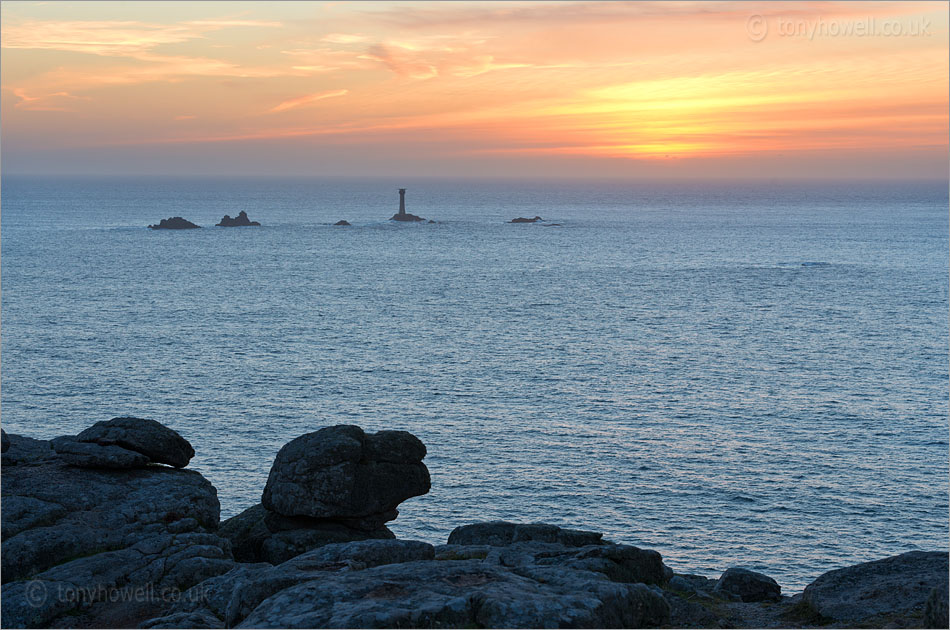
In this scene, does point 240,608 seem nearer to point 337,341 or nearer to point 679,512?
point 679,512

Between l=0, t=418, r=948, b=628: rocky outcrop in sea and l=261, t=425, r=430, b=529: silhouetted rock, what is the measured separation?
0.06 m

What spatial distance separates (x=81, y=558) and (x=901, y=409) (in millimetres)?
77330

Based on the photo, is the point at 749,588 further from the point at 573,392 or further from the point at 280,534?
the point at 573,392

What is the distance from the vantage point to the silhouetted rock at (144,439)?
32.1 meters

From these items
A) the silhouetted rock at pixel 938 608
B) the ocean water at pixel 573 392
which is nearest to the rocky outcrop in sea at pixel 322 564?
the silhouetted rock at pixel 938 608

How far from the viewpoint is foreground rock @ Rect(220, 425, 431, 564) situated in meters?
32.3

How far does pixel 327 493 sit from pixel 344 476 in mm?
897

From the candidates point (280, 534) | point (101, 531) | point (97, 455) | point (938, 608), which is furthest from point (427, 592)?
point (97, 455)

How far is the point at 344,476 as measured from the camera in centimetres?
3262

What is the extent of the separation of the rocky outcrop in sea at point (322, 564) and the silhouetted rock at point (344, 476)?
0.06 metres

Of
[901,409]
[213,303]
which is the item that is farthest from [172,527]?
[213,303]

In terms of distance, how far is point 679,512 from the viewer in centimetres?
5994

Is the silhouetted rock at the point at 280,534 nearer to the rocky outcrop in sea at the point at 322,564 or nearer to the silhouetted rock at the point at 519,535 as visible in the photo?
the rocky outcrop in sea at the point at 322,564

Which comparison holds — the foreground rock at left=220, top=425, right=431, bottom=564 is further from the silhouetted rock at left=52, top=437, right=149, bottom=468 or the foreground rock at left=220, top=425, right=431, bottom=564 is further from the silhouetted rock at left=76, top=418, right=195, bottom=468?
the silhouetted rock at left=52, top=437, right=149, bottom=468
